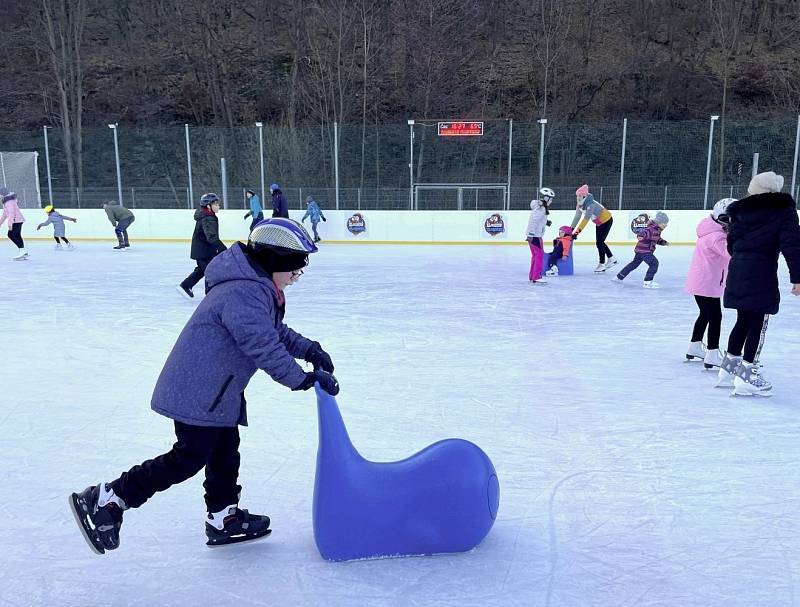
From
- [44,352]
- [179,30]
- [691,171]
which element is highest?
[179,30]

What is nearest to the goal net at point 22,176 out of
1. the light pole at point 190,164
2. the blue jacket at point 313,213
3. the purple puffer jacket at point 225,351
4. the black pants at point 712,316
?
the light pole at point 190,164

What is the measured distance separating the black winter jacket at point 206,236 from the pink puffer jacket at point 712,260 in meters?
4.53

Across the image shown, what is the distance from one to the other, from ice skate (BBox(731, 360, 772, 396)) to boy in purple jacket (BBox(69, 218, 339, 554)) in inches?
112

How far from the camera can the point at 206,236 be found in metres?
7.09

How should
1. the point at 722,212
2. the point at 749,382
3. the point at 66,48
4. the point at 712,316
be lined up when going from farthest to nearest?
the point at 66,48
the point at 712,316
the point at 722,212
the point at 749,382

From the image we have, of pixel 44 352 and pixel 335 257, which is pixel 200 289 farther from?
pixel 335 257

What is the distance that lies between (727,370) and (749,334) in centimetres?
26

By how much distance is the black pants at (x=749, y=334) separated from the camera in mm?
3943

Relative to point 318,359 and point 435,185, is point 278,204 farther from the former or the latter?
point 318,359

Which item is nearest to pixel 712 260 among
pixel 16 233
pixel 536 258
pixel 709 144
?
pixel 536 258

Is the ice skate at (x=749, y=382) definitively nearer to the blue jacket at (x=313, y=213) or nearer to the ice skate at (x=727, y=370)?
the ice skate at (x=727, y=370)

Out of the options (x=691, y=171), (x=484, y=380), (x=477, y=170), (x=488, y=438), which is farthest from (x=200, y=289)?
(x=691, y=171)

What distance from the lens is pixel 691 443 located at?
3260mm

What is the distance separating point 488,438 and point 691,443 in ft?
3.13
